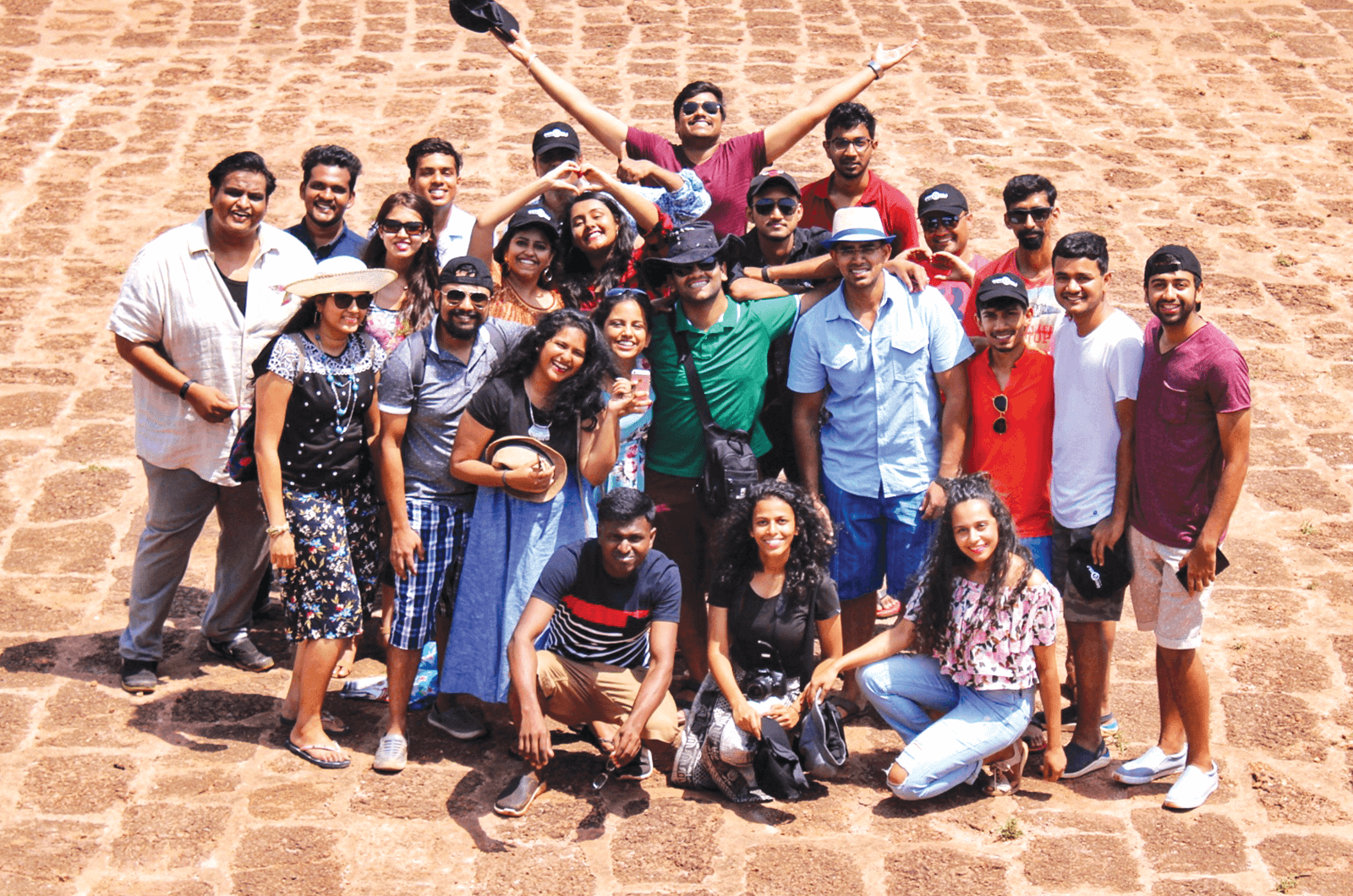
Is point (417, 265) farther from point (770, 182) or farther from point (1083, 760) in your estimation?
point (1083, 760)

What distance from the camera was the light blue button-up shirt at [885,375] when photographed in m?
5.42

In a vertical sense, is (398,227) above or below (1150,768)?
above

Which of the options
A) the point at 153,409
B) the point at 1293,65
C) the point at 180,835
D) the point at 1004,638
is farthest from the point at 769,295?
the point at 1293,65

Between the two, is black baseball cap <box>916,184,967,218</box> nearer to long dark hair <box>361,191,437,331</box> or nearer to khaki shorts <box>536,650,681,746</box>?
long dark hair <box>361,191,437,331</box>

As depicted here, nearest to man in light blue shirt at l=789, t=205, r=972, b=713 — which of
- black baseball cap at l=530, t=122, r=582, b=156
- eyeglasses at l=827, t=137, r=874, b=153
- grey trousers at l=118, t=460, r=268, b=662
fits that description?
eyeglasses at l=827, t=137, r=874, b=153

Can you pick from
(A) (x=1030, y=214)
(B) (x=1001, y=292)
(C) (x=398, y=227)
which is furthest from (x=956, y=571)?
(C) (x=398, y=227)

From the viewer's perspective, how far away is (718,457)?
539cm

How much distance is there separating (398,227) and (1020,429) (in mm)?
2595

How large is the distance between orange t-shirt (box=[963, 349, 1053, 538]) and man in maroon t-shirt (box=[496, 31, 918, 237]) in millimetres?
1530

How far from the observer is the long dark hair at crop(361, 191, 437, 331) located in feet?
18.6

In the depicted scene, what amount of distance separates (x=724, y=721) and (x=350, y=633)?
1.43 metres

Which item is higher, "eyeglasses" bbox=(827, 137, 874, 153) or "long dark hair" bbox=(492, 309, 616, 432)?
"eyeglasses" bbox=(827, 137, 874, 153)

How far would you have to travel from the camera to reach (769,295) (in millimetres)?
5621

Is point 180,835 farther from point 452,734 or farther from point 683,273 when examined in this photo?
point 683,273
